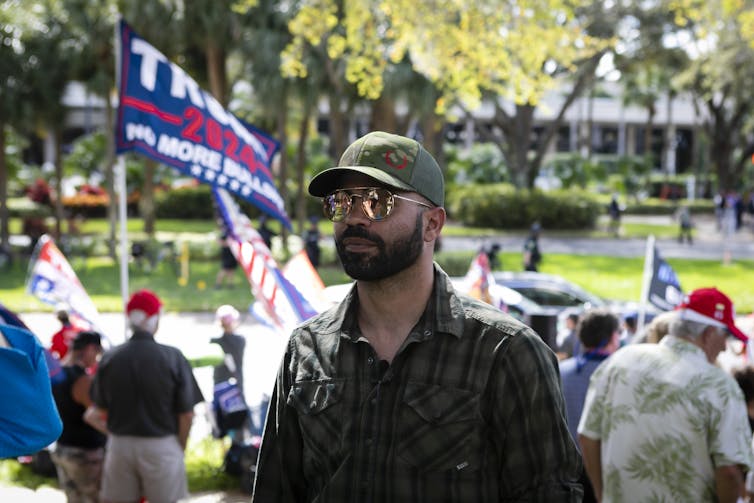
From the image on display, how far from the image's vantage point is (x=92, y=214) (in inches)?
1646

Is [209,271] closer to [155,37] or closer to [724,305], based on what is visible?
[155,37]

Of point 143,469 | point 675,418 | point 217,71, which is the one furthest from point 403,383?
point 217,71

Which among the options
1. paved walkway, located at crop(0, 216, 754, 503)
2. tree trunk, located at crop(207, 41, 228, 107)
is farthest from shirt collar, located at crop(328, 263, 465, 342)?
tree trunk, located at crop(207, 41, 228, 107)

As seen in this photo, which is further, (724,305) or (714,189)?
(714,189)

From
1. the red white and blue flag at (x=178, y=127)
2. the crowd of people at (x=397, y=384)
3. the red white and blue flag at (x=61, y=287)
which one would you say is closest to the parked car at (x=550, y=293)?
the red white and blue flag at (x=178, y=127)

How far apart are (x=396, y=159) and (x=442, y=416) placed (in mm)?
664

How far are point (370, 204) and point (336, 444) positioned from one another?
2.02 ft

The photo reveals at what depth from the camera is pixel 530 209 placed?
1399 inches

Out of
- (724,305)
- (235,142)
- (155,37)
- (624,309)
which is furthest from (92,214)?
(724,305)

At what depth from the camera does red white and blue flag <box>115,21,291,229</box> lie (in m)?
7.78

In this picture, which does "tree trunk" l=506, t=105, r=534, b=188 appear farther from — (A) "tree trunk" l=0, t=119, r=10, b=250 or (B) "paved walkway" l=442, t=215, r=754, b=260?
(A) "tree trunk" l=0, t=119, r=10, b=250

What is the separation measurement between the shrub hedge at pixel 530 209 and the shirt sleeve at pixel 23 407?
1303 inches

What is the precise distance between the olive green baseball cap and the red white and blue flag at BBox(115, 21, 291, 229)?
5.39m

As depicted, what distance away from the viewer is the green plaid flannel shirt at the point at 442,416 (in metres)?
2.32
